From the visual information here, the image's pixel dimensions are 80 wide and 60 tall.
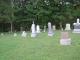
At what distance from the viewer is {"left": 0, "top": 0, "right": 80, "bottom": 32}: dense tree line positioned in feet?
125

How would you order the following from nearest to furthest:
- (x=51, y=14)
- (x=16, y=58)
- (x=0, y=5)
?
(x=16, y=58) < (x=0, y=5) < (x=51, y=14)

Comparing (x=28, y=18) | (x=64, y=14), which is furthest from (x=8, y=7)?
(x=64, y=14)

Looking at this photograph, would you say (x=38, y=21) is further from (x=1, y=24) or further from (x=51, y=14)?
(x=1, y=24)

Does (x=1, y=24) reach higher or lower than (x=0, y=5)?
lower

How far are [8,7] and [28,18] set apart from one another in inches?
186

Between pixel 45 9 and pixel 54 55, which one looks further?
pixel 45 9

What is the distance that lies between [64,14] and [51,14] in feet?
6.34

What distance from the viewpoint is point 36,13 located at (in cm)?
3931

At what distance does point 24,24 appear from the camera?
41.3 m

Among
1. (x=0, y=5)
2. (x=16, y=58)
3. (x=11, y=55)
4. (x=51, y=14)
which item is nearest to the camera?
(x=16, y=58)

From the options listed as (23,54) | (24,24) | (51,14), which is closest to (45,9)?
(51,14)

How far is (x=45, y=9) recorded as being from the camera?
39719 millimetres

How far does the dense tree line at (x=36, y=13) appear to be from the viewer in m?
38.0

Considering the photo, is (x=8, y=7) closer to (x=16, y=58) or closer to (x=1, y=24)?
(x=1, y=24)
